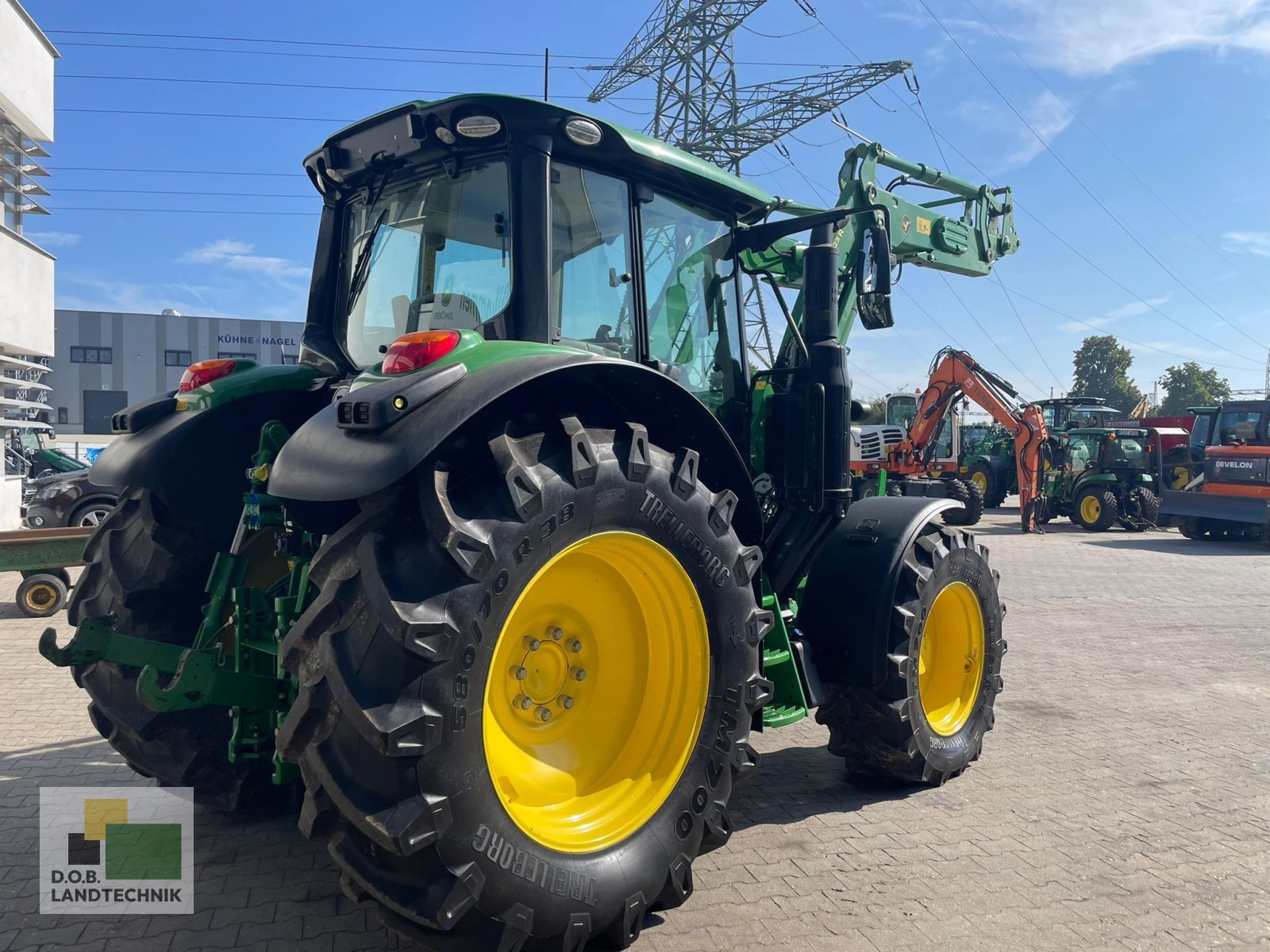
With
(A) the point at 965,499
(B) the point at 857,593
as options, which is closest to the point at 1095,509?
(A) the point at 965,499

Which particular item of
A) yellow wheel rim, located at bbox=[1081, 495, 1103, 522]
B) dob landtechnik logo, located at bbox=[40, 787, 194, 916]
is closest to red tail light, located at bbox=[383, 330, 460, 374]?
dob landtechnik logo, located at bbox=[40, 787, 194, 916]

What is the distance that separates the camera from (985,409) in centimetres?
1992

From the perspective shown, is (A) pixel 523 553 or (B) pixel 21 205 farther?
(B) pixel 21 205

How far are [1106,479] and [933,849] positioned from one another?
1868 cm

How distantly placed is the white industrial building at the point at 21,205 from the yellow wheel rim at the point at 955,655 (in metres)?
14.8

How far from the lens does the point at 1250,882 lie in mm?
3535

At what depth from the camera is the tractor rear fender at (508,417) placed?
2.46 meters

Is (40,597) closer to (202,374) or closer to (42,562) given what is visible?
(42,562)

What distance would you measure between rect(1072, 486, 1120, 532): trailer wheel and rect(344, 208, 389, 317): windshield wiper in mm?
19318

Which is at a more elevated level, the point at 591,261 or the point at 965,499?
the point at 591,261

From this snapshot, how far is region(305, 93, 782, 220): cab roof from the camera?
3.22m

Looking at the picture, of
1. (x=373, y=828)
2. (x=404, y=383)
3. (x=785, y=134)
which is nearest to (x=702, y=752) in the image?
(x=373, y=828)

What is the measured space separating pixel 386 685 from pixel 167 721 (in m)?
1.94

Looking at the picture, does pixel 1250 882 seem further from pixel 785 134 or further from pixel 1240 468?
pixel 785 134
